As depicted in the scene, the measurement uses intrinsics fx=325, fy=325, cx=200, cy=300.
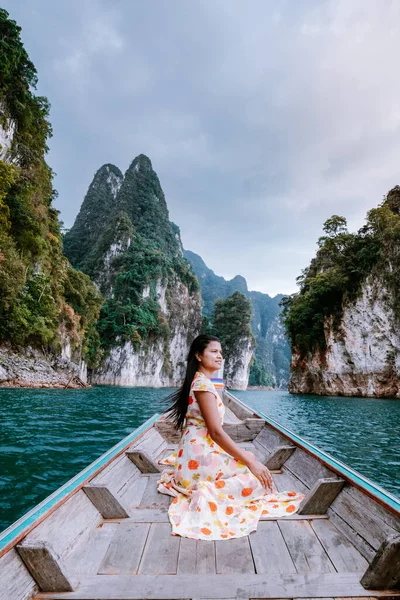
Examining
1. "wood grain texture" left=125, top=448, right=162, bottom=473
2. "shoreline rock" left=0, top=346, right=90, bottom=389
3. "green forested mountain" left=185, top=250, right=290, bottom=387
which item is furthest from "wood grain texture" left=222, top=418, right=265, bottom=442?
"green forested mountain" left=185, top=250, right=290, bottom=387

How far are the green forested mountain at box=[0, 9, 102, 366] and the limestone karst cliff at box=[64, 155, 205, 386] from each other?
56.3ft

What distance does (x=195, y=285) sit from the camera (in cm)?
5900

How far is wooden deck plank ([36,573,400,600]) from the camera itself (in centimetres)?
137

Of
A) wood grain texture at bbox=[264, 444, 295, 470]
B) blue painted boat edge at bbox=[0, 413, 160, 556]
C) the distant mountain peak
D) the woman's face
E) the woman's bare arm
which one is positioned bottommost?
wood grain texture at bbox=[264, 444, 295, 470]

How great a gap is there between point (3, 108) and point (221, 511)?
75.6 feet

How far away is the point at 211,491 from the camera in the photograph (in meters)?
2.09

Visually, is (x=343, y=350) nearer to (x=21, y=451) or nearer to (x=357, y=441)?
(x=357, y=441)

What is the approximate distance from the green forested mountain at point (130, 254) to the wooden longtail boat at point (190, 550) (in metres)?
39.2

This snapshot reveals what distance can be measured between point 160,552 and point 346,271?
28.4 meters

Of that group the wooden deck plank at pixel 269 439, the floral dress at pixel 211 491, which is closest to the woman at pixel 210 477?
the floral dress at pixel 211 491

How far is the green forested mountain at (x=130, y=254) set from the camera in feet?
139

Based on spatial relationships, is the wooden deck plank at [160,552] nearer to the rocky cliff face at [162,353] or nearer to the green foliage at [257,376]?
the rocky cliff face at [162,353]

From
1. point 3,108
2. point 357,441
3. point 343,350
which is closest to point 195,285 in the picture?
point 343,350

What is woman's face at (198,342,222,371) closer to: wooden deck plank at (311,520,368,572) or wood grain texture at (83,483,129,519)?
wood grain texture at (83,483,129,519)
